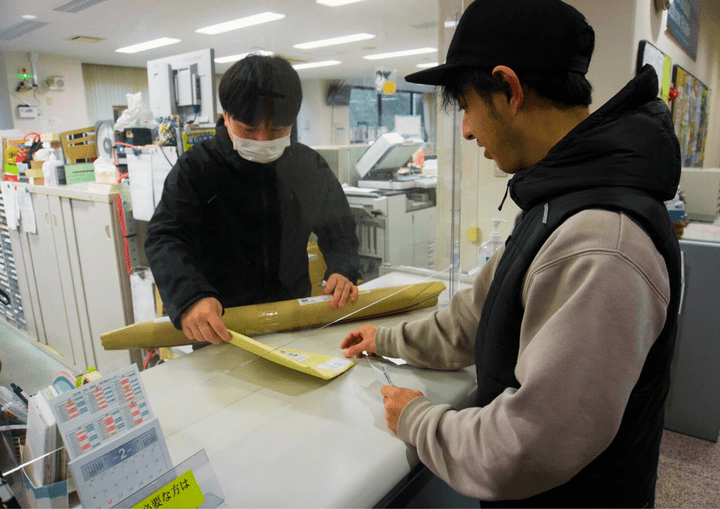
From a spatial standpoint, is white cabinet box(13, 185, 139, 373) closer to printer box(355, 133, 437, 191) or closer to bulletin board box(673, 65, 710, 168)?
printer box(355, 133, 437, 191)

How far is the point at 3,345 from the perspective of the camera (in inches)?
26.7

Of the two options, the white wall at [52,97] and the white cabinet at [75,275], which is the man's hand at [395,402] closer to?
A: the white cabinet at [75,275]

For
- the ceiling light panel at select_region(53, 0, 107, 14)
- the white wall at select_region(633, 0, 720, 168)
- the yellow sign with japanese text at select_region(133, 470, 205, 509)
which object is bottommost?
the yellow sign with japanese text at select_region(133, 470, 205, 509)

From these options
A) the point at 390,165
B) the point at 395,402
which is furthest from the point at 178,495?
the point at 390,165

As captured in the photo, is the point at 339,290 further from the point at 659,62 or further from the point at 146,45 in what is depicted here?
the point at 659,62

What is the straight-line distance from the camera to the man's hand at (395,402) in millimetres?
753

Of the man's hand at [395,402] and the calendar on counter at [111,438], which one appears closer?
the calendar on counter at [111,438]

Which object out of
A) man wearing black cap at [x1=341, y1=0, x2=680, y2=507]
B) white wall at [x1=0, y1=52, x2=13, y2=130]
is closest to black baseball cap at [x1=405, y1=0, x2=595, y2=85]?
man wearing black cap at [x1=341, y1=0, x2=680, y2=507]

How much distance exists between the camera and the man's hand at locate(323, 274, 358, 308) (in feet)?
3.88

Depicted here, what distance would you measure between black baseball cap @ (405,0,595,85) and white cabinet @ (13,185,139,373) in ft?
2.13

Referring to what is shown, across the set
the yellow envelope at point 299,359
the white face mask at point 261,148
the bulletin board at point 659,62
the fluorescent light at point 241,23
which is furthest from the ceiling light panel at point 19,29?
the bulletin board at point 659,62

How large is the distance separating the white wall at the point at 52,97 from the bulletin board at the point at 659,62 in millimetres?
1823

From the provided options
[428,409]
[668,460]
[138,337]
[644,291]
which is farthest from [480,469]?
[668,460]

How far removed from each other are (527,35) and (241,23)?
1.46 feet
